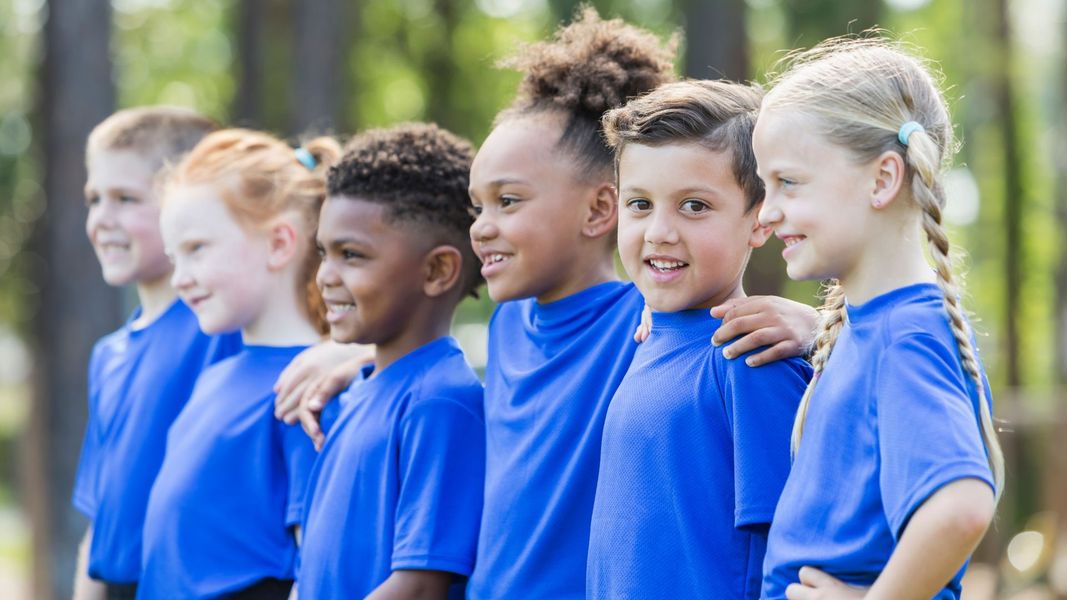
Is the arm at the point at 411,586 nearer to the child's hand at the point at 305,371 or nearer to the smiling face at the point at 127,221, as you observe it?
the child's hand at the point at 305,371

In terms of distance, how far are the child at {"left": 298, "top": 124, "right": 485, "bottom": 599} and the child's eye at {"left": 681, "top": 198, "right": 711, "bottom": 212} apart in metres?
0.90

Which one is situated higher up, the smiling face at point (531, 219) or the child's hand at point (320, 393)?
the smiling face at point (531, 219)

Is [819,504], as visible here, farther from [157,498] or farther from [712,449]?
[157,498]

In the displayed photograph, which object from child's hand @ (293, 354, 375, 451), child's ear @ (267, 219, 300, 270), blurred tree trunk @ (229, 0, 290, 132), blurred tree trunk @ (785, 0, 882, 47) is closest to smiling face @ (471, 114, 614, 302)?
child's hand @ (293, 354, 375, 451)

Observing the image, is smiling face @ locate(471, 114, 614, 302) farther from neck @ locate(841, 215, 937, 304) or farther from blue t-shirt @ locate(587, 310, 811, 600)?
neck @ locate(841, 215, 937, 304)

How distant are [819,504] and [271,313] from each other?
225 cm

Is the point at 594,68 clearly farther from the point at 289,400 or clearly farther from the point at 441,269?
the point at 289,400

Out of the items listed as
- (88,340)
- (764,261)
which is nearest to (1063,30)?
(764,261)

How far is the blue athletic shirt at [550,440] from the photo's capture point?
296 cm

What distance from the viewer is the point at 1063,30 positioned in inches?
620

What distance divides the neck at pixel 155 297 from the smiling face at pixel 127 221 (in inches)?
0.6

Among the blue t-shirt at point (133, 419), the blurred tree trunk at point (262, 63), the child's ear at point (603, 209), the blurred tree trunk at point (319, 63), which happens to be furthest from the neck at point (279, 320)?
the blurred tree trunk at point (262, 63)

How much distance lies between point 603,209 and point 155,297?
222cm

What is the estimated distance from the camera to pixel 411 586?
3.21 m
